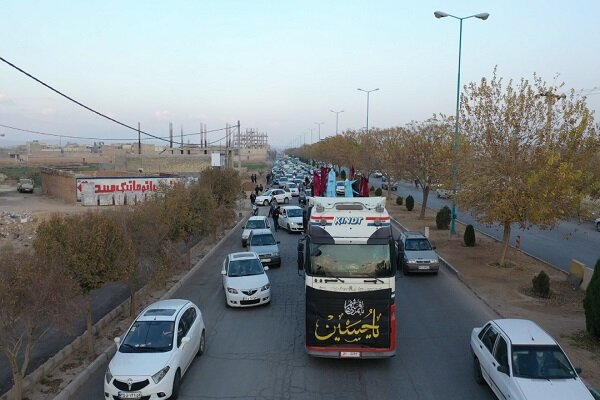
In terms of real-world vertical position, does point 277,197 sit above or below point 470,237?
above

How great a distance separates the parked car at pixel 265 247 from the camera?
69.4 feet

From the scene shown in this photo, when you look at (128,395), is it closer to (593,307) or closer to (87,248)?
(87,248)

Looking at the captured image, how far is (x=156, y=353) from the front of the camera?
389 inches

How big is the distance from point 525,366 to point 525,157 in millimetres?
12488

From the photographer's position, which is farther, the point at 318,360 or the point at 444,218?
the point at 444,218

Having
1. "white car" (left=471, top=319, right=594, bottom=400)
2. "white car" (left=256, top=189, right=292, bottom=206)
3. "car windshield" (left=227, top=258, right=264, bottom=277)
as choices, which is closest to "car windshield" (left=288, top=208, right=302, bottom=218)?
"white car" (left=256, top=189, right=292, bottom=206)

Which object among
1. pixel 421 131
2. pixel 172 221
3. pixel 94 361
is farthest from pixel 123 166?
pixel 94 361

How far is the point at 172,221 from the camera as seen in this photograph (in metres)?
17.8

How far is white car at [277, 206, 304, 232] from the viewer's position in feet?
102

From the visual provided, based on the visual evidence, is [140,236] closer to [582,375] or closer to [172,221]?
[172,221]

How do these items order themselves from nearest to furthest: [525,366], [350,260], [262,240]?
[525,366] → [350,260] → [262,240]

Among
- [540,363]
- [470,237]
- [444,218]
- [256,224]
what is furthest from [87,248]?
[444,218]

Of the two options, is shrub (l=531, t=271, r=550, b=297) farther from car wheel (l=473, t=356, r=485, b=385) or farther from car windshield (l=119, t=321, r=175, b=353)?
car windshield (l=119, t=321, r=175, b=353)

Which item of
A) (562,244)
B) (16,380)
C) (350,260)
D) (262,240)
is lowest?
(562,244)
